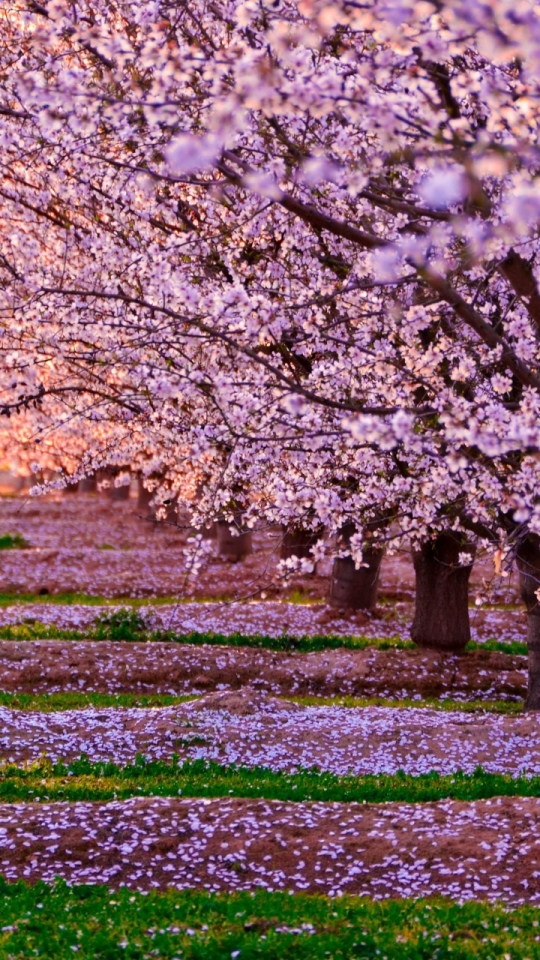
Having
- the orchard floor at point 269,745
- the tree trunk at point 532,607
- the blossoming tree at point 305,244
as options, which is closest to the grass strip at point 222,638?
the orchard floor at point 269,745

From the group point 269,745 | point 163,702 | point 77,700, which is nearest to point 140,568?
point 163,702

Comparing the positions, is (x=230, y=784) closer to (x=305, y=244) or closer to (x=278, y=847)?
(x=278, y=847)

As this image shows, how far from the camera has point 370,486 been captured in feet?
38.8

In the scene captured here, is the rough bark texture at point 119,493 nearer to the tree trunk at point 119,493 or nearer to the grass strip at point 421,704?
the tree trunk at point 119,493

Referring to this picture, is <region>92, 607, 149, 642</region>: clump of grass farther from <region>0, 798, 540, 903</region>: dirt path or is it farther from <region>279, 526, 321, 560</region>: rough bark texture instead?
<region>0, 798, 540, 903</region>: dirt path

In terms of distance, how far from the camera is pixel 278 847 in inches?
357

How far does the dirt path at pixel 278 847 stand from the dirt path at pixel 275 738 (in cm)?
237

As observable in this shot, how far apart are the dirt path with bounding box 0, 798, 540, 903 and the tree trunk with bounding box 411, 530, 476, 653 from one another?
9.02 meters

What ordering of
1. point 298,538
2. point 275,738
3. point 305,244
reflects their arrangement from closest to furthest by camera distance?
point 305,244, point 275,738, point 298,538

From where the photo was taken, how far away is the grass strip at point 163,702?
1504 cm

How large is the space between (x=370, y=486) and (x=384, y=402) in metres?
1.74

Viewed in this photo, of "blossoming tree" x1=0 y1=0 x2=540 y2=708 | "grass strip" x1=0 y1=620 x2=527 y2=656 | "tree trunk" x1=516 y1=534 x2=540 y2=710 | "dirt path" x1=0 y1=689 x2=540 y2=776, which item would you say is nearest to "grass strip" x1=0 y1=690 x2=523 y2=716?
"tree trunk" x1=516 y1=534 x2=540 y2=710

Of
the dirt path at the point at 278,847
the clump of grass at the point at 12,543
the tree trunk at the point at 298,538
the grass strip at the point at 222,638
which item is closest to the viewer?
the dirt path at the point at 278,847

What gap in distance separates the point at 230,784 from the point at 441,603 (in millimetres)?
8680
